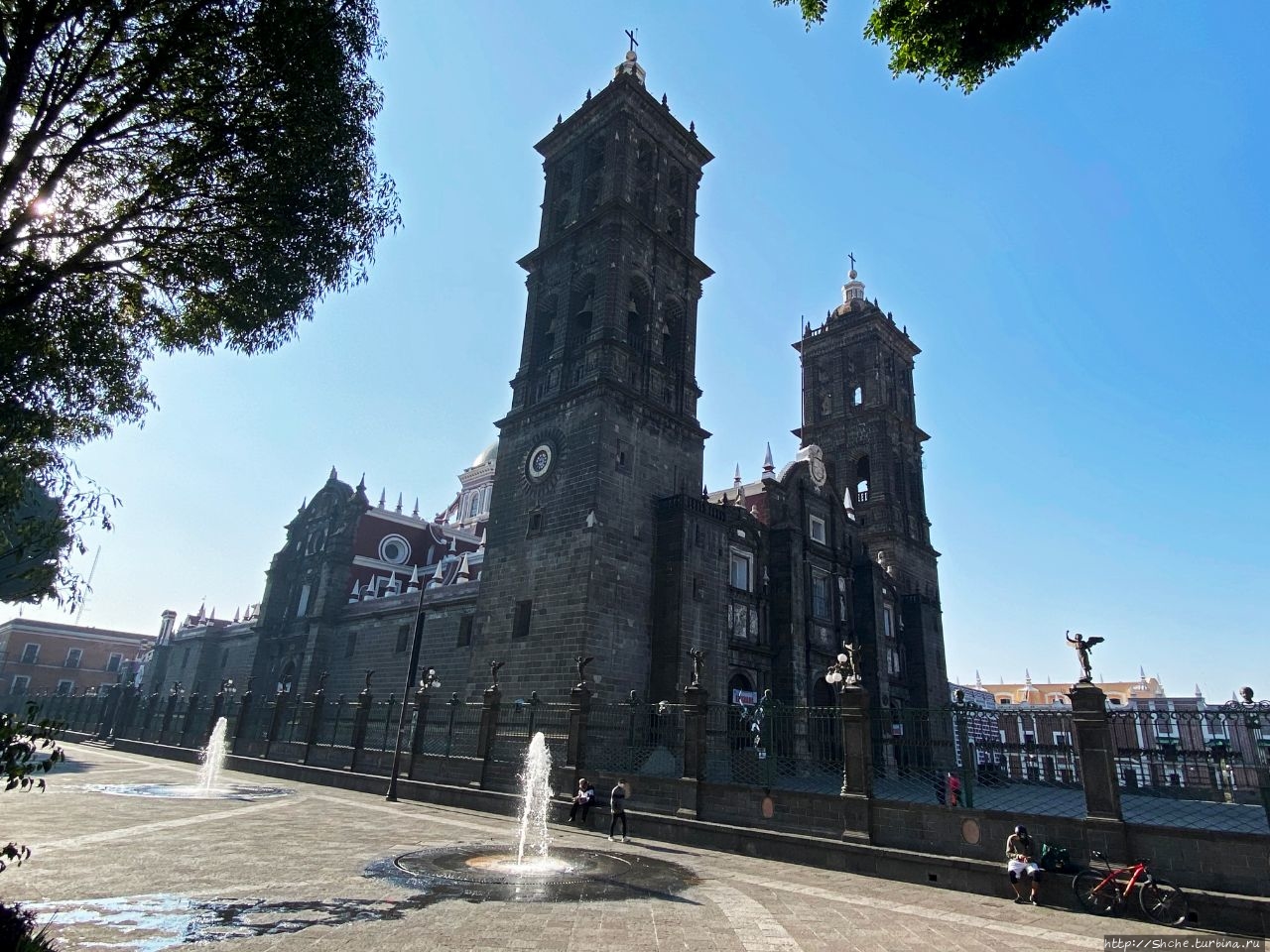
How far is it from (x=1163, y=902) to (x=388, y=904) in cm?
1000

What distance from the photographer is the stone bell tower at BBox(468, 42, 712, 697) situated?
81.6 ft

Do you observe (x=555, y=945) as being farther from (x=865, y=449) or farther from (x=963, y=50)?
(x=865, y=449)

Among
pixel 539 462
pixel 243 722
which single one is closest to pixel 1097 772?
pixel 539 462

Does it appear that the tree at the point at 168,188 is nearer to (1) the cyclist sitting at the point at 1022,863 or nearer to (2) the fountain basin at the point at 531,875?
(2) the fountain basin at the point at 531,875

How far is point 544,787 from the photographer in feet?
61.4

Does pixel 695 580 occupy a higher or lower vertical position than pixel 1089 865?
higher

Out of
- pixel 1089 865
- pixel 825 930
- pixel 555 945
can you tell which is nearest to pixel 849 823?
pixel 1089 865

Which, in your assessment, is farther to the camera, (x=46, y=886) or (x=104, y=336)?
(x=104, y=336)

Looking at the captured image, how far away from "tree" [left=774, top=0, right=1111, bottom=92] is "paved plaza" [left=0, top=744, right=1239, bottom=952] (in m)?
9.33

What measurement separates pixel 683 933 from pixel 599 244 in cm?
2616

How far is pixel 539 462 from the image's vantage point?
27.9 metres

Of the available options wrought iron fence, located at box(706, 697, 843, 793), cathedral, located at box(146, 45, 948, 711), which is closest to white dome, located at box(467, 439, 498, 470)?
cathedral, located at box(146, 45, 948, 711)

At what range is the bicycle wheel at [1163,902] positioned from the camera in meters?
9.76

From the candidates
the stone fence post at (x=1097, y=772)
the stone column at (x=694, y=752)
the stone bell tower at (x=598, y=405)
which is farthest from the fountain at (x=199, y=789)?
the stone fence post at (x=1097, y=772)
